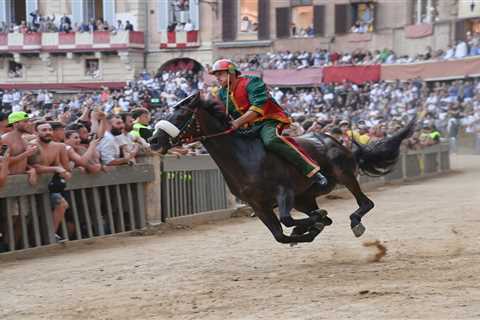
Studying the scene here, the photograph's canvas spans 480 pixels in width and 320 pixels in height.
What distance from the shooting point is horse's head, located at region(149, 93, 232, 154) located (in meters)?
9.04

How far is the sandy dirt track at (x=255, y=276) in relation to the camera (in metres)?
7.04

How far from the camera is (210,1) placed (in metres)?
47.6

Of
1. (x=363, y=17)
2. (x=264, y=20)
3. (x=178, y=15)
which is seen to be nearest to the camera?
(x=363, y=17)

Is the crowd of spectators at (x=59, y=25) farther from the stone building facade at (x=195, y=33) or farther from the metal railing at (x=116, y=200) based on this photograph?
the metal railing at (x=116, y=200)

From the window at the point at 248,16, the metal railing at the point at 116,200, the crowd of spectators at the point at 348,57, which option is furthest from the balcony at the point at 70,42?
the metal railing at the point at 116,200

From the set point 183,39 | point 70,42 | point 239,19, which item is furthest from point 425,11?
point 70,42

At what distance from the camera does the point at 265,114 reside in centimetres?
954

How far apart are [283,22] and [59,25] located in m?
13.8

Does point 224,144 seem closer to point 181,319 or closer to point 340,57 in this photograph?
point 181,319

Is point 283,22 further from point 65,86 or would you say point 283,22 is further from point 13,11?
point 13,11

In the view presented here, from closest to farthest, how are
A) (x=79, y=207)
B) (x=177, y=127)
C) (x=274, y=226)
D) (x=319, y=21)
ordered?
(x=177, y=127) < (x=274, y=226) < (x=79, y=207) < (x=319, y=21)

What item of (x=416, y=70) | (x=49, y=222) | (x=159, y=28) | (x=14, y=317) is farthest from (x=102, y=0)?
(x=14, y=317)

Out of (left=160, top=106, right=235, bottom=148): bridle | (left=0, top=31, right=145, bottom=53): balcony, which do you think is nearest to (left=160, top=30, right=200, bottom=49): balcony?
(left=0, top=31, right=145, bottom=53): balcony

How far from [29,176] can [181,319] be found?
472 cm
